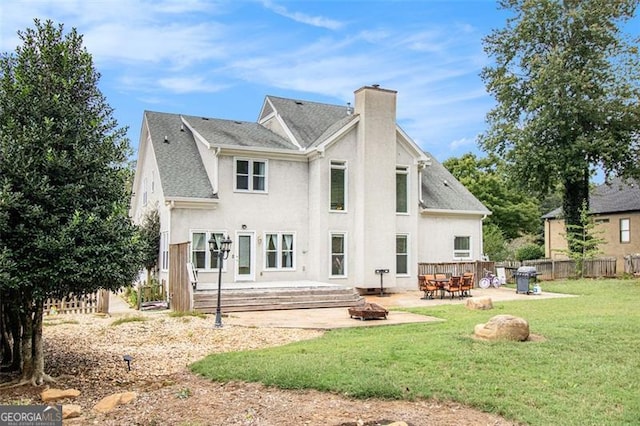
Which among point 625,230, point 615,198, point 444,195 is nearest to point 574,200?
point 625,230


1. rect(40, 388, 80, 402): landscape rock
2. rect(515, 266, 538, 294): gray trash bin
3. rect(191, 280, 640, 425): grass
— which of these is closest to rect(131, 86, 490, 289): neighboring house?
rect(515, 266, 538, 294): gray trash bin

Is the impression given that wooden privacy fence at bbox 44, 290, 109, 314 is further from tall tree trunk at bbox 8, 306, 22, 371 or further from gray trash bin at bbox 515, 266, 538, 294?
gray trash bin at bbox 515, 266, 538, 294

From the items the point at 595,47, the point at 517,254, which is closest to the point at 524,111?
the point at 595,47

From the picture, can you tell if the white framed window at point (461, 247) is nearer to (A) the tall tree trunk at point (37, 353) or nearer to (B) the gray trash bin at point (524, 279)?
(B) the gray trash bin at point (524, 279)

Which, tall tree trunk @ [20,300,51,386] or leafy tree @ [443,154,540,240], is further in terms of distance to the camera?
leafy tree @ [443,154,540,240]

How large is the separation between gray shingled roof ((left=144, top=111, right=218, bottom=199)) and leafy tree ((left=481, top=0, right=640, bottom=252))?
1953cm

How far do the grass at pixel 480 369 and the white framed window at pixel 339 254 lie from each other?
1016 centimetres

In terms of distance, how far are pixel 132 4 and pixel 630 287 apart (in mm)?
21525

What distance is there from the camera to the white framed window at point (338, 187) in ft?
73.8

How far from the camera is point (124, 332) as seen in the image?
12703 millimetres

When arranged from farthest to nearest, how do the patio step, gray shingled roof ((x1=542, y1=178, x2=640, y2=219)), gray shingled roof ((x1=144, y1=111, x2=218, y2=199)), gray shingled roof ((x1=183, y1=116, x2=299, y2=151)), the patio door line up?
gray shingled roof ((x1=542, y1=178, x2=640, y2=219)), gray shingled roof ((x1=183, y1=116, x2=299, y2=151)), the patio door, gray shingled roof ((x1=144, y1=111, x2=218, y2=199)), the patio step

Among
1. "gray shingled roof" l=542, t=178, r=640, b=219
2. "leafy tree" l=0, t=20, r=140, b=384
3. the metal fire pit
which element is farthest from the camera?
"gray shingled roof" l=542, t=178, r=640, b=219

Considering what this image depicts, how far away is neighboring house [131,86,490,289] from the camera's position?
20906 millimetres

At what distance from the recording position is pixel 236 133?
2336 centimetres
